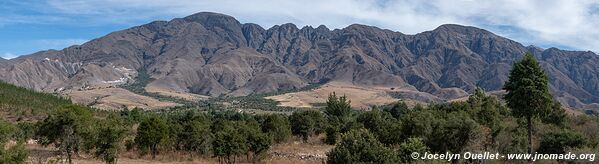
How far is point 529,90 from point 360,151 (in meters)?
24.0

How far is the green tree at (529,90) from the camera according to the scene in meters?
39.2

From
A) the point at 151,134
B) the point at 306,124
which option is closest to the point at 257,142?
the point at 151,134

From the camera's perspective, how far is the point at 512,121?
5922cm

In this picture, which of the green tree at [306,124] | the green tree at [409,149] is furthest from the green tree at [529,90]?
the green tree at [306,124]

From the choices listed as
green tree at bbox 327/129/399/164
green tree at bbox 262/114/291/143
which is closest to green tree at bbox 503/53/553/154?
green tree at bbox 327/129/399/164

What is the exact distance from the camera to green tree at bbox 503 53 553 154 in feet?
129

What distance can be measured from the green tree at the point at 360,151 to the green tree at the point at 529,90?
72.8 ft

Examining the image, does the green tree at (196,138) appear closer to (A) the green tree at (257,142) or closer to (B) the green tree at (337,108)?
(A) the green tree at (257,142)

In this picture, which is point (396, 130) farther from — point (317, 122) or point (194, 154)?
point (317, 122)

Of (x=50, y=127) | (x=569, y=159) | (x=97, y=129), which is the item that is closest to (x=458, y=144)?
(x=569, y=159)

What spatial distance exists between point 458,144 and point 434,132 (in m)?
2.36

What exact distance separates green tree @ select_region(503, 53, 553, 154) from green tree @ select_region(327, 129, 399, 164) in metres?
22.2

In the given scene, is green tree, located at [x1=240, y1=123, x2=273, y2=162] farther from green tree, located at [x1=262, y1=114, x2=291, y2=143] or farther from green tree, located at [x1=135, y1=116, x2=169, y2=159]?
green tree, located at [x1=262, y1=114, x2=291, y2=143]

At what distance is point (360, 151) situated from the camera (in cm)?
2136
